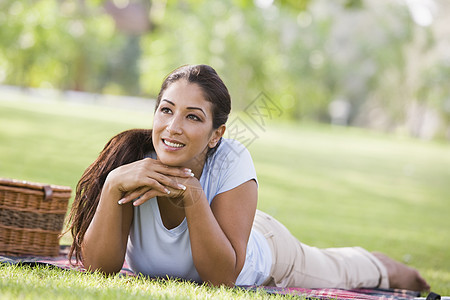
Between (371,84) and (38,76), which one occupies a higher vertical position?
(371,84)

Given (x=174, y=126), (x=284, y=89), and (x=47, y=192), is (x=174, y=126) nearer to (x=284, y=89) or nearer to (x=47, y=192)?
(x=47, y=192)

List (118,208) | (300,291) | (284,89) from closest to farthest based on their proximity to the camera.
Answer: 1. (118,208)
2. (300,291)
3. (284,89)

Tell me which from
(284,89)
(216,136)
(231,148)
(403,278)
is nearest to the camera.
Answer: (216,136)

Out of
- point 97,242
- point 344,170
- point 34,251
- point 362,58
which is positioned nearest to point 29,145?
point 344,170

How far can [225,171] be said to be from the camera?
2984 mm

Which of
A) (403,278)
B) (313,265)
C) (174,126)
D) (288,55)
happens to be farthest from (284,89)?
(174,126)

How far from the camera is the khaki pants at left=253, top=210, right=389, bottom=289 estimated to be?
11.4ft

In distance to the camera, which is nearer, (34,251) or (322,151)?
(34,251)

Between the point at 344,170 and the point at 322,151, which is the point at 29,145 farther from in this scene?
the point at 322,151

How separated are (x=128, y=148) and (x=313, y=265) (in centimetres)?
136

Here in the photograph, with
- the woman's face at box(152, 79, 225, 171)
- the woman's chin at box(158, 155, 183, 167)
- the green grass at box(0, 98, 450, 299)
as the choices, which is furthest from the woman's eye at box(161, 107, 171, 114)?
the green grass at box(0, 98, 450, 299)

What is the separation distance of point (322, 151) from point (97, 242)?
18.1 meters

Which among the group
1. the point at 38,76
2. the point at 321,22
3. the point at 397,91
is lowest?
the point at 38,76

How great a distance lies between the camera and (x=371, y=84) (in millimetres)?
40500
